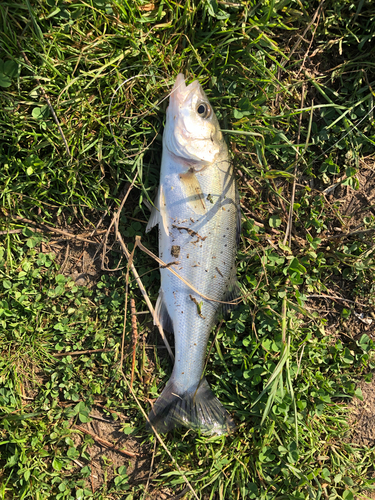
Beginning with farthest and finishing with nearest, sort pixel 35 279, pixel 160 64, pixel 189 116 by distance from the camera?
pixel 35 279, pixel 160 64, pixel 189 116

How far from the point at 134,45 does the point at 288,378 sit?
2.84m

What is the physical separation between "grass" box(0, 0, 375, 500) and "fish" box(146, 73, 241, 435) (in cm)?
19

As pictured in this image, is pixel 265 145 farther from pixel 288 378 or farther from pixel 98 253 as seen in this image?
pixel 288 378

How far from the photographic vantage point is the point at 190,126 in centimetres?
218

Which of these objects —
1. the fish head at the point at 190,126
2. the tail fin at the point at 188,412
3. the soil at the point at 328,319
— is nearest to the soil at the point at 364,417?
the soil at the point at 328,319

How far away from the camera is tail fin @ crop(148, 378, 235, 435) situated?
246 centimetres

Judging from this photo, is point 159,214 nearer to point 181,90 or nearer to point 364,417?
point 181,90

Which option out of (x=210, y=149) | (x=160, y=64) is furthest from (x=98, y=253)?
(x=160, y=64)

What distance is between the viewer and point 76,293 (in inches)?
101

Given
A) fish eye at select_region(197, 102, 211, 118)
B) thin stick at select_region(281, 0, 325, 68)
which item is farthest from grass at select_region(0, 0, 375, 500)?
fish eye at select_region(197, 102, 211, 118)

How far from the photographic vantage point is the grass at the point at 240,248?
230 cm

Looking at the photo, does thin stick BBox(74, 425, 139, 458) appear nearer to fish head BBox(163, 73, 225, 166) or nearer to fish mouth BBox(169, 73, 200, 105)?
fish head BBox(163, 73, 225, 166)

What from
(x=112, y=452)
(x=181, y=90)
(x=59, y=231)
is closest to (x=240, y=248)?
(x=181, y=90)

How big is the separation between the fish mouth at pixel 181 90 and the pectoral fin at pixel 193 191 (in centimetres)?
54
